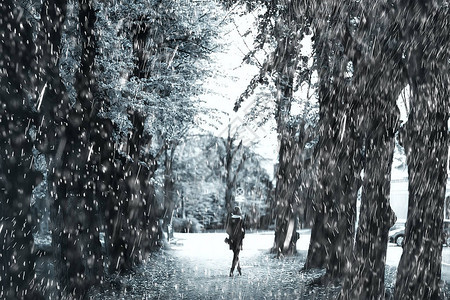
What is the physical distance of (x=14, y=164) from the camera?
9.26 meters

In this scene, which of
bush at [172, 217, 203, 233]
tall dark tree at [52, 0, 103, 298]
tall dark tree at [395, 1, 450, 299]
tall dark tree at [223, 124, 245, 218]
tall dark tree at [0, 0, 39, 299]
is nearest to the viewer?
tall dark tree at [0, 0, 39, 299]

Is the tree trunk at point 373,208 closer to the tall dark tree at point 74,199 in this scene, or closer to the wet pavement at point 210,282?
the wet pavement at point 210,282

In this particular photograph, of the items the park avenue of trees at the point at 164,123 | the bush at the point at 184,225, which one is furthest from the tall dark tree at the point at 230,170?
the park avenue of trees at the point at 164,123

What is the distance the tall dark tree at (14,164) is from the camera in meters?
9.03

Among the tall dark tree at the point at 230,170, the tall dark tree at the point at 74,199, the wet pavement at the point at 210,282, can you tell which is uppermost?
the tall dark tree at the point at 230,170

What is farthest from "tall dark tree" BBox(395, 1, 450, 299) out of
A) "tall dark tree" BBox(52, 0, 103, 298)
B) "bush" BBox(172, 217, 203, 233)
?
"bush" BBox(172, 217, 203, 233)

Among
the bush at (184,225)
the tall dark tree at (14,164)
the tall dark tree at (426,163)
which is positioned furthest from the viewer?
the bush at (184,225)

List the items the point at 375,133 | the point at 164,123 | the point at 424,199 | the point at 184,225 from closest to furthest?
the point at 424,199 → the point at 375,133 → the point at 164,123 → the point at 184,225

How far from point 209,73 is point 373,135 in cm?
1296

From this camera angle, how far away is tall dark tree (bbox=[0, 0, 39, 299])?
29.6 ft

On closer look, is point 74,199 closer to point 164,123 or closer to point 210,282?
point 210,282

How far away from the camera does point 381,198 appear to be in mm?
9664

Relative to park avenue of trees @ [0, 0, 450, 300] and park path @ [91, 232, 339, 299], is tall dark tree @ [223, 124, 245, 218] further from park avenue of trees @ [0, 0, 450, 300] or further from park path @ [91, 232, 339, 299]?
park avenue of trees @ [0, 0, 450, 300]

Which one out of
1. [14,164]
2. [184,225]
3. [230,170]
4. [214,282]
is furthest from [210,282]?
[184,225]
